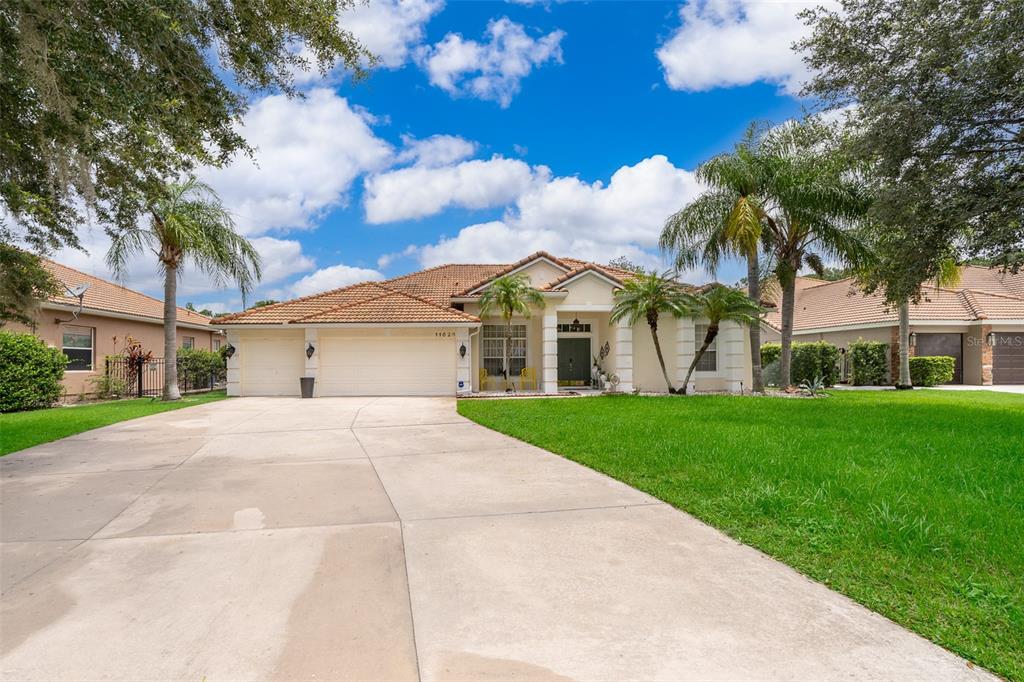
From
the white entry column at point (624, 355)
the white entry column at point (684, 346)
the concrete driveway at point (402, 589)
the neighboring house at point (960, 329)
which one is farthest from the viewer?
the neighboring house at point (960, 329)

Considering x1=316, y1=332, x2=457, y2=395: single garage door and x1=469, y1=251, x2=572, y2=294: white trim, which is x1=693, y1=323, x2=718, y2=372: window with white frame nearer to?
x1=469, y1=251, x2=572, y2=294: white trim

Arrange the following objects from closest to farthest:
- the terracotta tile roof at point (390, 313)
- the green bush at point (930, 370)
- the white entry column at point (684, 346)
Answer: the terracotta tile roof at point (390, 313)
the white entry column at point (684, 346)
the green bush at point (930, 370)

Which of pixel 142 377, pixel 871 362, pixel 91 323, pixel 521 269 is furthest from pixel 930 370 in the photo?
pixel 91 323

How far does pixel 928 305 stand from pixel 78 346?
36505mm

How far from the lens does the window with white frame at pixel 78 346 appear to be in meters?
19.0

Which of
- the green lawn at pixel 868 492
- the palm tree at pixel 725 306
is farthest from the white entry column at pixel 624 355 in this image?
the green lawn at pixel 868 492

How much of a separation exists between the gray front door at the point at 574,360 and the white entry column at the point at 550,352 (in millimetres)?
2139

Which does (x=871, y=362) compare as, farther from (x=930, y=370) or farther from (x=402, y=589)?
(x=402, y=589)

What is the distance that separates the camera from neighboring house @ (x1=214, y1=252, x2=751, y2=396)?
18734 mm

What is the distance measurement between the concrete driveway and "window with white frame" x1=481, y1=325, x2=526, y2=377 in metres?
14.2

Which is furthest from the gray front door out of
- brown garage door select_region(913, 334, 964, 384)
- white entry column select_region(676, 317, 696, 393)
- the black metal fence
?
brown garage door select_region(913, 334, 964, 384)

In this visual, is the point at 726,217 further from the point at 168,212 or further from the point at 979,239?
the point at 168,212

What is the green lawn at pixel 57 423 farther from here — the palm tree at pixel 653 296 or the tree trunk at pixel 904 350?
the tree trunk at pixel 904 350

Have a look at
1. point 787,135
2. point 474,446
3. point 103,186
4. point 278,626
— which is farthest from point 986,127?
point 103,186
